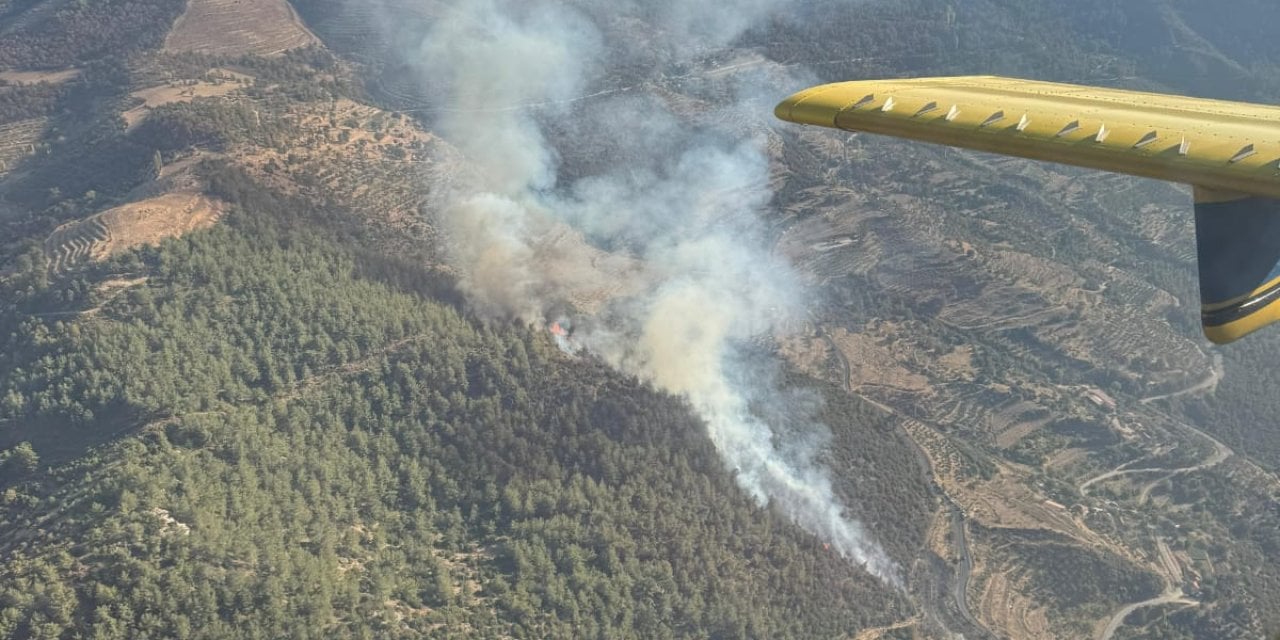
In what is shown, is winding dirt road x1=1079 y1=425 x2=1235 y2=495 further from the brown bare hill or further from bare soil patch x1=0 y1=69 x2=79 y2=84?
bare soil patch x1=0 y1=69 x2=79 y2=84

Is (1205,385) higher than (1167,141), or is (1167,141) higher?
(1167,141)

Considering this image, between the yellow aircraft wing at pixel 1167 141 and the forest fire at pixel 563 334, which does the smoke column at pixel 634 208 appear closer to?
the forest fire at pixel 563 334

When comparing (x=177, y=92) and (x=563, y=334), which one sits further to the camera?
(x=177, y=92)

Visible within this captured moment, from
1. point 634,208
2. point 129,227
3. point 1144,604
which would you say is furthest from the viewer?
point 634,208

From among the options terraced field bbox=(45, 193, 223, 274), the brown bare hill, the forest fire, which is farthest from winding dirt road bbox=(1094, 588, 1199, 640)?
the brown bare hill

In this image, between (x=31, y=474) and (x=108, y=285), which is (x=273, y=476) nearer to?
(x=31, y=474)

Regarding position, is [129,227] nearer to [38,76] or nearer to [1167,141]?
[38,76]

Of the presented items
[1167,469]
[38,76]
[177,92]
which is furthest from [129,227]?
[1167,469]
